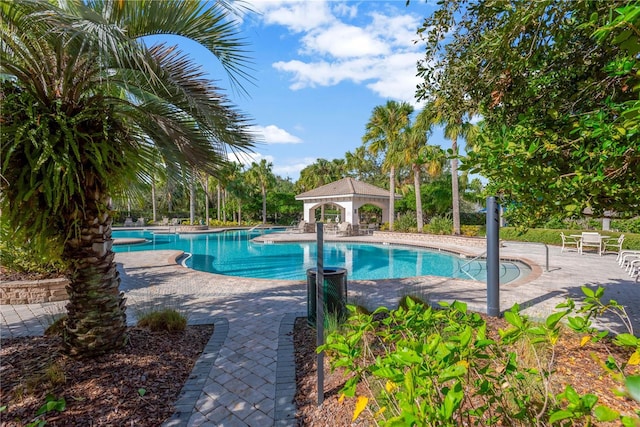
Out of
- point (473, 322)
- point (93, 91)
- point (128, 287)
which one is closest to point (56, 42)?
point (93, 91)

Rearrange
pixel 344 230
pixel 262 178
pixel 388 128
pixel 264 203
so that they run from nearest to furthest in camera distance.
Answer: pixel 388 128 → pixel 344 230 → pixel 262 178 → pixel 264 203

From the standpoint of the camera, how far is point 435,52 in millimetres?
4000

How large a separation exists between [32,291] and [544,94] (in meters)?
9.70

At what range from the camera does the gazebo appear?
27016mm

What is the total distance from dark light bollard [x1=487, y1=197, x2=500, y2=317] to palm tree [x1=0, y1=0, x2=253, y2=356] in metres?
4.18

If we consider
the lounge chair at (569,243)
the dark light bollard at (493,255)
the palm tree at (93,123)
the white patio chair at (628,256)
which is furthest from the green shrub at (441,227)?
the palm tree at (93,123)

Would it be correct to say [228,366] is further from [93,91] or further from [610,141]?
[610,141]

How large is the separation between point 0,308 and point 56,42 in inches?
240

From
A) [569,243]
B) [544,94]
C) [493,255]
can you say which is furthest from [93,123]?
[569,243]

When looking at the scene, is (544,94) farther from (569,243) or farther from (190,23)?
(569,243)

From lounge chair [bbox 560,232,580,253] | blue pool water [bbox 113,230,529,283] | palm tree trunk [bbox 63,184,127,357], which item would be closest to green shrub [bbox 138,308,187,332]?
palm tree trunk [bbox 63,184,127,357]

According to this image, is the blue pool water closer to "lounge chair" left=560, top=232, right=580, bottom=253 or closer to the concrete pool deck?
the concrete pool deck

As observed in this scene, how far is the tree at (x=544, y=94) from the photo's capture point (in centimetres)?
219

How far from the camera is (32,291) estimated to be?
683cm
